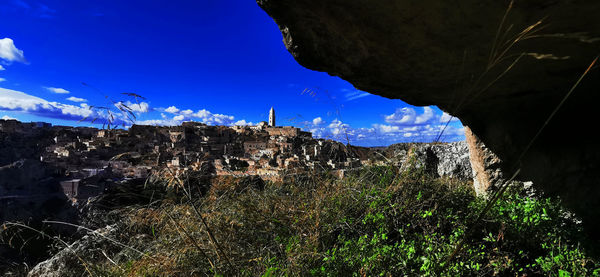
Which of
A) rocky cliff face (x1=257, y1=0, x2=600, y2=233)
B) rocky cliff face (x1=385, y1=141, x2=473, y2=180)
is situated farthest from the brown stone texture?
rocky cliff face (x1=385, y1=141, x2=473, y2=180)

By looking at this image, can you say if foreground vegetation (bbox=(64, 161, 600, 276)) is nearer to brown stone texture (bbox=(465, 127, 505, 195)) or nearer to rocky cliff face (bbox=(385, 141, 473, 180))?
brown stone texture (bbox=(465, 127, 505, 195))

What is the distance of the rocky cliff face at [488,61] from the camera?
150 centimetres

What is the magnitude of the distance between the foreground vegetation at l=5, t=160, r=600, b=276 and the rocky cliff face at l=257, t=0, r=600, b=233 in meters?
0.58

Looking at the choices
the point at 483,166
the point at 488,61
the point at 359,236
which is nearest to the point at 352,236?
the point at 359,236

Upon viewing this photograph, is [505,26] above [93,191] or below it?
above

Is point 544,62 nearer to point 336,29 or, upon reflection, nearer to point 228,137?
point 336,29

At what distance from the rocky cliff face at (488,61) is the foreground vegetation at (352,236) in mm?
582

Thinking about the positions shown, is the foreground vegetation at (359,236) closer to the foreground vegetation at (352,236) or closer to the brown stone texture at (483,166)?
the foreground vegetation at (352,236)

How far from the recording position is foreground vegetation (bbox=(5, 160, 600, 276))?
1.60 metres

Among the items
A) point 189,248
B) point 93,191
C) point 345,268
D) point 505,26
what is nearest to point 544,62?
point 505,26

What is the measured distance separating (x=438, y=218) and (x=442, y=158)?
9.71 ft

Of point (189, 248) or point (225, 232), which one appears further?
point (225, 232)

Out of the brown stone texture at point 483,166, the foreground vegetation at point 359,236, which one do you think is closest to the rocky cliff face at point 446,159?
the brown stone texture at point 483,166

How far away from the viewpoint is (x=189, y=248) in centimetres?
179
